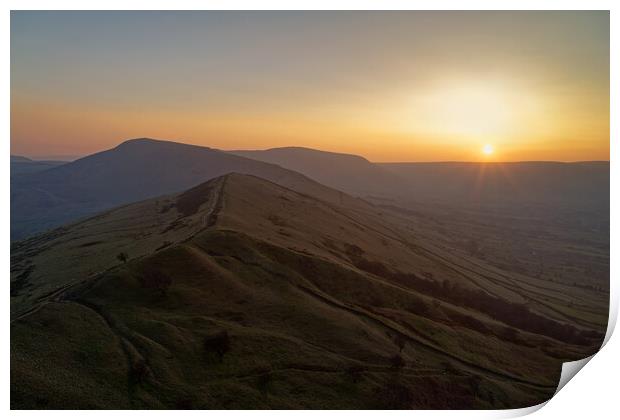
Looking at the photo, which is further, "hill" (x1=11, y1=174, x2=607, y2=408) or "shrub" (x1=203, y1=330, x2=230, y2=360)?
"shrub" (x1=203, y1=330, x2=230, y2=360)

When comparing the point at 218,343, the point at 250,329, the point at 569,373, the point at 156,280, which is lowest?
the point at 569,373

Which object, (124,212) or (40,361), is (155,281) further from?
(124,212)

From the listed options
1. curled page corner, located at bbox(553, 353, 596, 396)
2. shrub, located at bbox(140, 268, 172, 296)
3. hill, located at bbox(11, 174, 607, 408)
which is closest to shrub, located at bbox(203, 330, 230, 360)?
hill, located at bbox(11, 174, 607, 408)

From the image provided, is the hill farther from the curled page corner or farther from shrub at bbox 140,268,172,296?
the curled page corner

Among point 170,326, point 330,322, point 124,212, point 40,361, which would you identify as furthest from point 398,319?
point 124,212

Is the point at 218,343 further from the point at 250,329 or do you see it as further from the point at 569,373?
the point at 569,373

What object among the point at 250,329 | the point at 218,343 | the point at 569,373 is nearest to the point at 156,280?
the point at 218,343

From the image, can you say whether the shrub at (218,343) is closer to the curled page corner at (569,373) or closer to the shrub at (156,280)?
the shrub at (156,280)

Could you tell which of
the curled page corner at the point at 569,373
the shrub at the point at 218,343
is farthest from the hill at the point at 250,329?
the curled page corner at the point at 569,373
